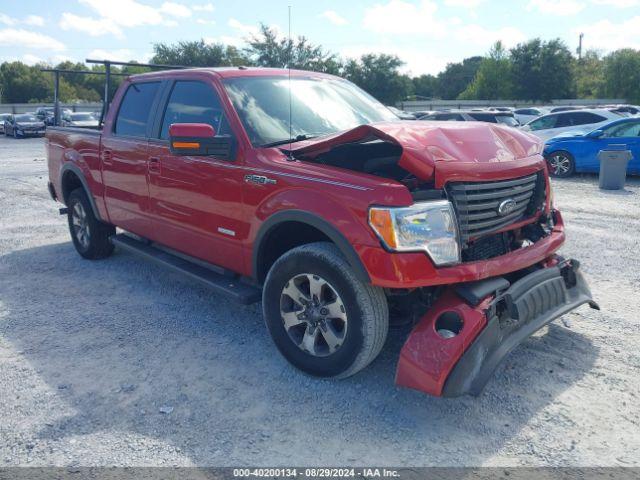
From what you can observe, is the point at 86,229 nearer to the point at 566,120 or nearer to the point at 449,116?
the point at 566,120

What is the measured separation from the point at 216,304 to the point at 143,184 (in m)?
1.26

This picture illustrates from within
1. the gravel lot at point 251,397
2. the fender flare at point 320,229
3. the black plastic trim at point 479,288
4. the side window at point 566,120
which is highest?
the side window at point 566,120

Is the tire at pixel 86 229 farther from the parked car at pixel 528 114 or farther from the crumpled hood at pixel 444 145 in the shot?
the parked car at pixel 528 114

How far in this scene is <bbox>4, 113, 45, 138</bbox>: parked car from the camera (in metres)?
33.5

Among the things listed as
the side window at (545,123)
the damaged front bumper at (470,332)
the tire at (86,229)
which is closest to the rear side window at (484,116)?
the side window at (545,123)

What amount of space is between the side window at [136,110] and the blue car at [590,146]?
10.2 m

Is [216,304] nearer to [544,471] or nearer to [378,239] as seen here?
[378,239]

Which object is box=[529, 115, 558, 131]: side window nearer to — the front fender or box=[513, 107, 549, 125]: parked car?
box=[513, 107, 549, 125]: parked car

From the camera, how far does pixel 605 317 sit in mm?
4633

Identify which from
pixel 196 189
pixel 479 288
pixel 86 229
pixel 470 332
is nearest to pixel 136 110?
pixel 196 189

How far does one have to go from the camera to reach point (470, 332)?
3.14m

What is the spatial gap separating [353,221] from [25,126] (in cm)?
3552

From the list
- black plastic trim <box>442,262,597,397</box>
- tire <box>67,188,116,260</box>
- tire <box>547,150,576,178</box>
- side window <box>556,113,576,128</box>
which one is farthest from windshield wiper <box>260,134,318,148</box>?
side window <box>556,113,576,128</box>

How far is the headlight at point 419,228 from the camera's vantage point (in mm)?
3178
